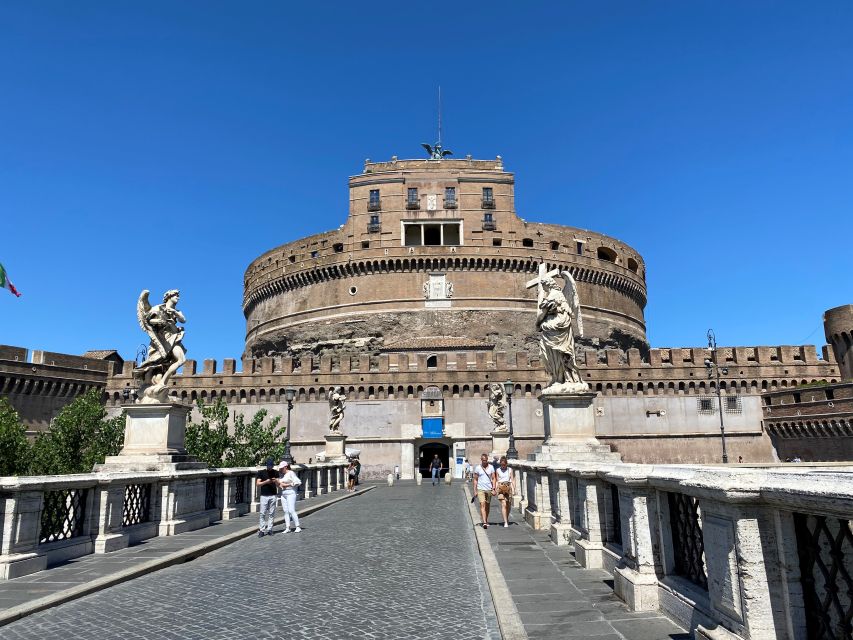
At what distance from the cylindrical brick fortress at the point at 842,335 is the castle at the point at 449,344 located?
61cm

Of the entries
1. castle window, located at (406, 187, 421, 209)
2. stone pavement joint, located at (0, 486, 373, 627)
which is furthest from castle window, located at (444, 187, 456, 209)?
stone pavement joint, located at (0, 486, 373, 627)

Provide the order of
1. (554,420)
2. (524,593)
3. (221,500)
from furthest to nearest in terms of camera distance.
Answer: (221,500) < (554,420) < (524,593)

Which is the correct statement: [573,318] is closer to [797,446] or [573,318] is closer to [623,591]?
[623,591]

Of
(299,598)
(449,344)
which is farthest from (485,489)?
(449,344)

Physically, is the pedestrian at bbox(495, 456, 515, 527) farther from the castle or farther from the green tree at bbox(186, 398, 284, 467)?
the castle

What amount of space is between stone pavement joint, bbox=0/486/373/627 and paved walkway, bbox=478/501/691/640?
13.1 feet

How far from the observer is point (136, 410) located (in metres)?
10.4

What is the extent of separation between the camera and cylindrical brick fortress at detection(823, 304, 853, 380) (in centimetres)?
3919

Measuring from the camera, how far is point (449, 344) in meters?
44.7

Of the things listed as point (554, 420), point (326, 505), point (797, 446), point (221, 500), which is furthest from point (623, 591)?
point (797, 446)

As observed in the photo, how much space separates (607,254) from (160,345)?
1944 inches

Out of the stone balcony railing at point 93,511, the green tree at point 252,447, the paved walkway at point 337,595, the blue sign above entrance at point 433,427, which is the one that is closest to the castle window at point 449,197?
the blue sign above entrance at point 433,427

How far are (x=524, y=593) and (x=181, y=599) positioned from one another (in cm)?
315

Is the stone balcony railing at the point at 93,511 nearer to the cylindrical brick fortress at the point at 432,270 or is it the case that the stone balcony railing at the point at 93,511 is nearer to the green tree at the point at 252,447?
the green tree at the point at 252,447
